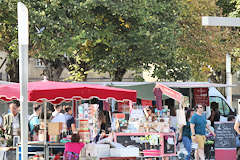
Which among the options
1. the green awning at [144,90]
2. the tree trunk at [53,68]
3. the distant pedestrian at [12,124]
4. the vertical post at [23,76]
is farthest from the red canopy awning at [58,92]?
the tree trunk at [53,68]

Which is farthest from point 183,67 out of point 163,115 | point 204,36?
point 163,115

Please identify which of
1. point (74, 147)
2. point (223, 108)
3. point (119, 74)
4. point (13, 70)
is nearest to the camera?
point (74, 147)

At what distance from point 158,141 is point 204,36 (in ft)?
52.3

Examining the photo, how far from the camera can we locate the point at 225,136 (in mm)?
17297

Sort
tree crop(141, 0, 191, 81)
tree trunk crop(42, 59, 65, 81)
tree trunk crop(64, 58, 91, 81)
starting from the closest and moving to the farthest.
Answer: tree crop(141, 0, 191, 81), tree trunk crop(64, 58, 91, 81), tree trunk crop(42, 59, 65, 81)

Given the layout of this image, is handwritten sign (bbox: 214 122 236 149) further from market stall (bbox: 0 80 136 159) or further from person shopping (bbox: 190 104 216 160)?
market stall (bbox: 0 80 136 159)

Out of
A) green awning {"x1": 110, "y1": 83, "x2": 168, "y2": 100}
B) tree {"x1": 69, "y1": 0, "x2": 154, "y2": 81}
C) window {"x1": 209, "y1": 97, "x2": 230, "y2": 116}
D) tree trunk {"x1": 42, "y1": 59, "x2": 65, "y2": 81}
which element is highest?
tree {"x1": 69, "y1": 0, "x2": 154, "y2": 81}

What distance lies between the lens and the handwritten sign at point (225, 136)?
17.3m

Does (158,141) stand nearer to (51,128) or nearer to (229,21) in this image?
(51,128)

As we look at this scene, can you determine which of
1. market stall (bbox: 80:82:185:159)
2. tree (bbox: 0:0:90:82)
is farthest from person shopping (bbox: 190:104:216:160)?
tree (bbox: 0:0:90:82)

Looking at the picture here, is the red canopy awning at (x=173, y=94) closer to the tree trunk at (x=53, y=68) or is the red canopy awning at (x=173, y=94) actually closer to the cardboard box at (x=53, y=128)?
the cardboard box at (x=53, y=128)

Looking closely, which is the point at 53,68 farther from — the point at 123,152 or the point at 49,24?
the point at 123,152

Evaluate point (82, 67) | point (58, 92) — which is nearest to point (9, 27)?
point (82, 67)

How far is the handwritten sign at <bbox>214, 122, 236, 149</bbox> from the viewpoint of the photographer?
56.6 ft
